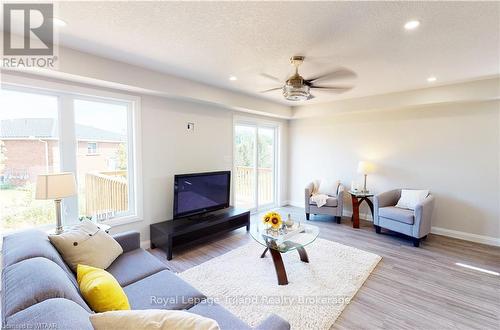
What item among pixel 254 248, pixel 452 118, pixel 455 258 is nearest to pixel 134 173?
pixel 254 248

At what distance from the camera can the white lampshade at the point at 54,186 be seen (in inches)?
86.3

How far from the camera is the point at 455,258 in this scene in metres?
3.24

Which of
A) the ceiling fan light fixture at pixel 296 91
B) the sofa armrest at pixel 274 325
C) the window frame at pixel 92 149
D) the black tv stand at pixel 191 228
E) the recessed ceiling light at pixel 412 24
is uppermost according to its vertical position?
the recessed ceiling light at pixel 412 24

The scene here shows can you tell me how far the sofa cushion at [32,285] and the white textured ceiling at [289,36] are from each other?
1780mm

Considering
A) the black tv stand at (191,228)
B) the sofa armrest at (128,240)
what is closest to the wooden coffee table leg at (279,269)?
the black tv stand at (191,228)

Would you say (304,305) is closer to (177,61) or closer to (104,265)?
(104,265)

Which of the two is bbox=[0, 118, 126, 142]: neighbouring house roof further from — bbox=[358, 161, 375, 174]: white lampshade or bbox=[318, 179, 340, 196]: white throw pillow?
bbox=[358, 161, 375, 174]: white lampshade

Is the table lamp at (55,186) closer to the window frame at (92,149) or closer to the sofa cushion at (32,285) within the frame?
the window frame at (92,149)

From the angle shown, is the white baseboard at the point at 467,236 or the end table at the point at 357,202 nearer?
the white baseboard at the point at 467,236

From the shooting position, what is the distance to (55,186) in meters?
2.24

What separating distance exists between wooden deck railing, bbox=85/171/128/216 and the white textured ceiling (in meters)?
1.57

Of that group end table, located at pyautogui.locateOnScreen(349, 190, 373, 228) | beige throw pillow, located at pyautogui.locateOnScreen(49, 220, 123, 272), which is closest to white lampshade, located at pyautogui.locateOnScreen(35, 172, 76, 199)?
beige throw pillow, located at pyautogui.locateOnScreen(49, 220, 123, 272)

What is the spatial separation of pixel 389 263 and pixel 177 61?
376 centimetres

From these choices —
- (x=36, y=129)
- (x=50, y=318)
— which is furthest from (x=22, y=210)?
(x=50, y=318)
